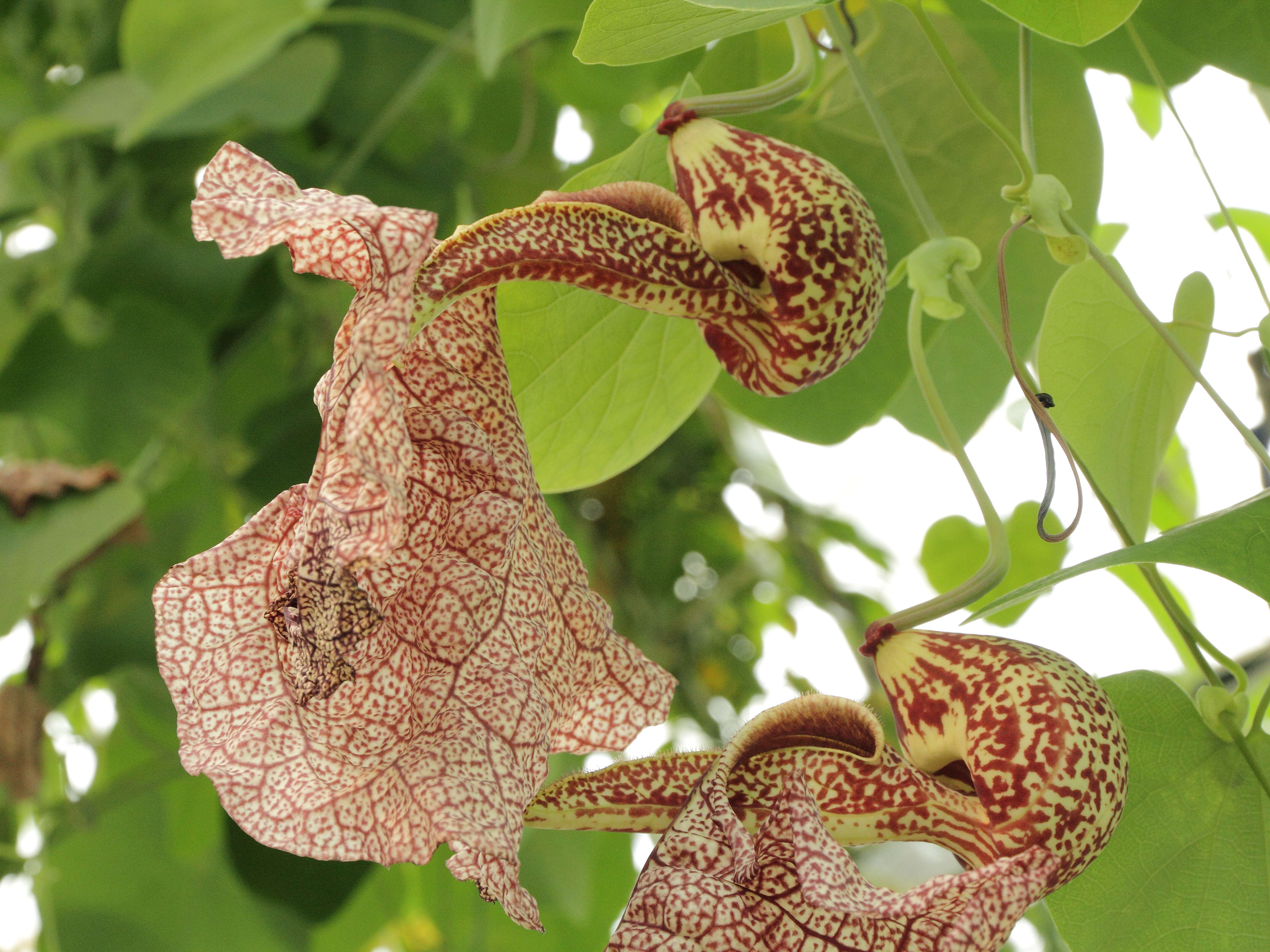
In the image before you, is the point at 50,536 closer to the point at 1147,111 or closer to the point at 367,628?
the point at 367,628

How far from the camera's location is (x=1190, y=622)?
1.40ft

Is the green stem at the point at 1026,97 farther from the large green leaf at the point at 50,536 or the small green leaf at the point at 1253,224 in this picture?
the large green leaf at the point at 50,536

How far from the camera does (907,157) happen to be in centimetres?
58

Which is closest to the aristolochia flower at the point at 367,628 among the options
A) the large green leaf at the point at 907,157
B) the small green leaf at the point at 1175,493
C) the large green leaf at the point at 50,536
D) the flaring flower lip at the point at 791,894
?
the flaring flower lip at the point at 791,894

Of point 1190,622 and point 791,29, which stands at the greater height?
point 791,29

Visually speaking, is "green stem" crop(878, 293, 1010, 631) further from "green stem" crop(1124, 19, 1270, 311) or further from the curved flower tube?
"green stem" crop(1124, 19, 1270, 311)

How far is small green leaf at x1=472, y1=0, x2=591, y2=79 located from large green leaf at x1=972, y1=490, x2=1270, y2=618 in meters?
0.40

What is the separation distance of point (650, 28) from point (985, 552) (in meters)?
0.61

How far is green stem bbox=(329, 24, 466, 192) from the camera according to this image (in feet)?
2.88

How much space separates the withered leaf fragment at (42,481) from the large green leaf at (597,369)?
48cm

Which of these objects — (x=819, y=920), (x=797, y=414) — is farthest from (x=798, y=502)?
(x=819, y=920)

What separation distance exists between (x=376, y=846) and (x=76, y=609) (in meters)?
0.91

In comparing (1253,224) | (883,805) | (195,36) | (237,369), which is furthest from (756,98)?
(237,369)

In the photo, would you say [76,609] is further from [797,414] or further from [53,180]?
[797,414]
